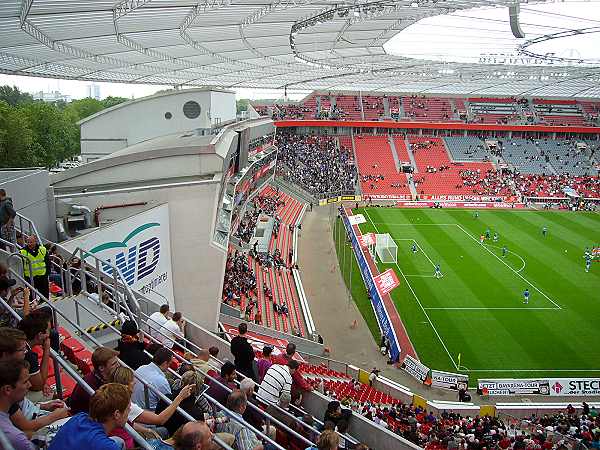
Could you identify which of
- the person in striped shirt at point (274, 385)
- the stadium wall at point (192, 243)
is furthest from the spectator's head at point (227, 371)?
the stadium wall at point (192, 243)

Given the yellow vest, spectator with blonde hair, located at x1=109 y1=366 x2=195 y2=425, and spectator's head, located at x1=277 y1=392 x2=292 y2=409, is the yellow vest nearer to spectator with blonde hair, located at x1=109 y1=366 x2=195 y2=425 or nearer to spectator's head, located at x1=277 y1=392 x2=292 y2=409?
spectator's head, located at x1=277 y1=392 x2=292 y2=409

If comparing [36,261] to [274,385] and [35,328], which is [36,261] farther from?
[274,385]

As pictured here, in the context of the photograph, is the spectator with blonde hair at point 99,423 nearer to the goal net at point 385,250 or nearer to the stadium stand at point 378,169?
the goal net at point 385,250

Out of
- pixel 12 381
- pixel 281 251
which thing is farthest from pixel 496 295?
pixel 12 381

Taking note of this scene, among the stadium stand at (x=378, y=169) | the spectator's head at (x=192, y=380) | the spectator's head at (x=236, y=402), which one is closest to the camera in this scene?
the spectator's head at (x=192, y=380)

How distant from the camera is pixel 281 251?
104 feet

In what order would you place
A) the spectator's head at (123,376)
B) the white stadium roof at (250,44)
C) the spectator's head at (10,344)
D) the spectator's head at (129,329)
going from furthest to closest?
the white stadium roof at (250,44) → the spectator's head at (129,329) → the spectator's head at (123,376) → the spectator's head at (10,344)

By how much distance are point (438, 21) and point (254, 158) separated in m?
15.7

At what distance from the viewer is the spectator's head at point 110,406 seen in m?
3.16

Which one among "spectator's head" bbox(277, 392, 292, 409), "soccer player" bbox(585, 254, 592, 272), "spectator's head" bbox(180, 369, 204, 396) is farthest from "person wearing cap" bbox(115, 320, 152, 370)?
"soccer player" bbox(585, 254, 592, 272)

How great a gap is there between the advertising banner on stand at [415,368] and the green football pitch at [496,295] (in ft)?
3.44

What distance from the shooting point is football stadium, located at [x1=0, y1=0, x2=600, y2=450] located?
18.0ft

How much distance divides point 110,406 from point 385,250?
28.6 metres

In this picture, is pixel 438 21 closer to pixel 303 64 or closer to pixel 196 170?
pixel 303 64
